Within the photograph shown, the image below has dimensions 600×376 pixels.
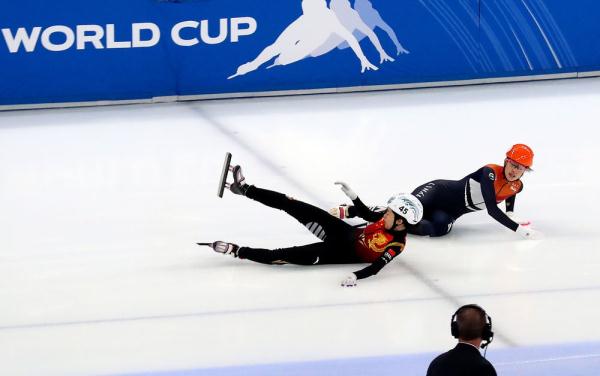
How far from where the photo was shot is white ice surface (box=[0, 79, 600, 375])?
6.71 metres

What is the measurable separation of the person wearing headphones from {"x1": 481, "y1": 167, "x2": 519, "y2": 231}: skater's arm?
396cm

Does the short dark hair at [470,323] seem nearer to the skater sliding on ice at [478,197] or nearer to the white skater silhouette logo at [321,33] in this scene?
the skater sliding on ice at [478,197]

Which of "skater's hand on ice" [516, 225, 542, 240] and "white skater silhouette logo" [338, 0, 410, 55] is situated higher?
"white skater silhouette logo" [338, 0, 410, 55]

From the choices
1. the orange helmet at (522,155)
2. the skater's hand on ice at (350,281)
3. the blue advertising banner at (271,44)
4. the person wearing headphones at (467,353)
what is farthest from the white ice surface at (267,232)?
the person wearing headphones at (467,353)

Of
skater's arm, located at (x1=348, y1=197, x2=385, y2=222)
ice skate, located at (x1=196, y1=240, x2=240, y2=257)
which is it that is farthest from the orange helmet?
ice skate, located at (x1=196, y1=240, x2=240, y2=257)

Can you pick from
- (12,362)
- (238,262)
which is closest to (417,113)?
(238,262)

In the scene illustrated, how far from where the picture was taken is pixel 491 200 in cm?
830

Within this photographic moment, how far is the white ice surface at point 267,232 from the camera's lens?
6.71 meters

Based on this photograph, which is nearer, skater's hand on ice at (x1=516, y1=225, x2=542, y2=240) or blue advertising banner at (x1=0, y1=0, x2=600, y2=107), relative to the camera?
skater's hand on ice at (x1=516, y1=225, x2=542, y2=240)

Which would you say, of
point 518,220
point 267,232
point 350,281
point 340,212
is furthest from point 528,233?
point 267,232

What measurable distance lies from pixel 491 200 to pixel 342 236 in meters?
1.13

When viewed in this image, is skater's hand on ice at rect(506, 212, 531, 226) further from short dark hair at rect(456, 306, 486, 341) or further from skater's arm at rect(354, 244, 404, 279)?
short dark hair at rect(456, 306, 486, 341)

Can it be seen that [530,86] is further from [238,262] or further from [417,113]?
[238,262]

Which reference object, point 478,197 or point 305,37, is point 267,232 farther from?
point 305,37
